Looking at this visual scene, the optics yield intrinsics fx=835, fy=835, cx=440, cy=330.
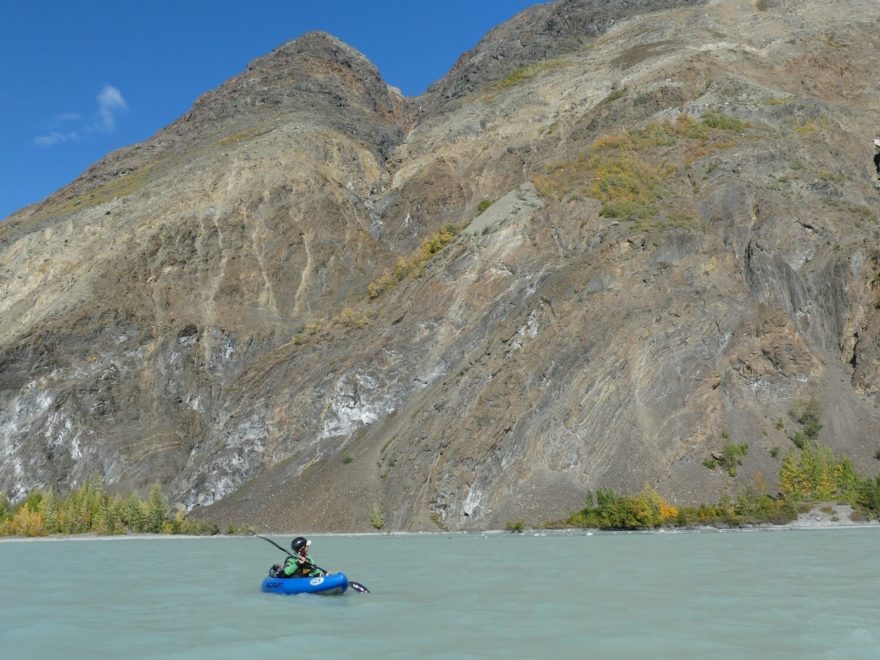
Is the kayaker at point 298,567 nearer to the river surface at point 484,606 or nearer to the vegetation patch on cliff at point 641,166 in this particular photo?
the river surface at point 484,606

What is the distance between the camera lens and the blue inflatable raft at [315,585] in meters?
20.3

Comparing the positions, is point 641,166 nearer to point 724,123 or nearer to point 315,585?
point 724,123

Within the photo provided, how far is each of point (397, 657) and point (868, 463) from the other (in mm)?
44212

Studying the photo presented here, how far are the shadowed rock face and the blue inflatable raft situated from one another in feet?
92.1

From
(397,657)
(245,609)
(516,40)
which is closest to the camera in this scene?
(397,657)

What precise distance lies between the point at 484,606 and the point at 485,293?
4894 centimetres

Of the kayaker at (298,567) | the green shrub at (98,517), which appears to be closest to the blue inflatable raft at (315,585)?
the kayaker at (298,567)

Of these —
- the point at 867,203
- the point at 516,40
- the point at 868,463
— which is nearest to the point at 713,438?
the point at 868,463

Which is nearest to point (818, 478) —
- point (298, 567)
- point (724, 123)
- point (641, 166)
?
point (298, 567)

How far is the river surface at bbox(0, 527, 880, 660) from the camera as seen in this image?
13.5 metres

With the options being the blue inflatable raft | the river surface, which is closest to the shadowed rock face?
the river surface

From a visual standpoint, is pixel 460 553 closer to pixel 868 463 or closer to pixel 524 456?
pixel 524 456

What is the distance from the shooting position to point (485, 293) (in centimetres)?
6625

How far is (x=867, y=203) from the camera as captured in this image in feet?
216
